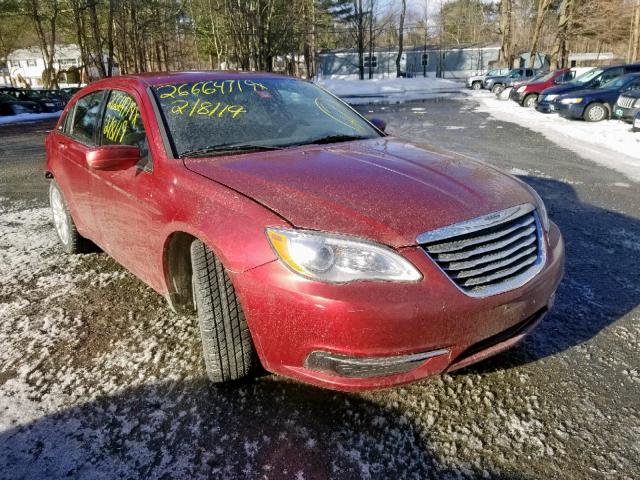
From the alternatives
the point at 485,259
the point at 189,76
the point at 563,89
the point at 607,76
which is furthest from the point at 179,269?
the point at 607,76

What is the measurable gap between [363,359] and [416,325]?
0.82 feet

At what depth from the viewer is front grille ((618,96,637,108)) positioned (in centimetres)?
1118

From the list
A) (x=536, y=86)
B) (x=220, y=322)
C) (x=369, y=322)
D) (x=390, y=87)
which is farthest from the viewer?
(x=390, y=87)

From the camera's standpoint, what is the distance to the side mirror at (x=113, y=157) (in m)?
2.51

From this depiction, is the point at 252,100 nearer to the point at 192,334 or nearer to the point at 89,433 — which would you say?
the point at 192,334

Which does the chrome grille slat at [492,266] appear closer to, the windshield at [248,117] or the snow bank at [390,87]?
the windshield at [248,117]

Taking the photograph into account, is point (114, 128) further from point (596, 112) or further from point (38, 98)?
point (38, 98)

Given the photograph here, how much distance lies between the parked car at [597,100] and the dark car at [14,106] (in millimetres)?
21363

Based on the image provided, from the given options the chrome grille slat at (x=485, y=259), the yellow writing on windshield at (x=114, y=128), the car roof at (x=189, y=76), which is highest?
the car roof at (x=189, y=76)

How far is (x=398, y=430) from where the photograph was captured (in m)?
2.01

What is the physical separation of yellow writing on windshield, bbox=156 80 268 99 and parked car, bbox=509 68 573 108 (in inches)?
714

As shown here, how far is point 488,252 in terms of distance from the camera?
195 centimetres

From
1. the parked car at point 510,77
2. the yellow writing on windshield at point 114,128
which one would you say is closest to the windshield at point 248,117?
the yellow writing on windshield at point 114,128

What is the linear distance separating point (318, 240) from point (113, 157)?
1.41 m
